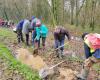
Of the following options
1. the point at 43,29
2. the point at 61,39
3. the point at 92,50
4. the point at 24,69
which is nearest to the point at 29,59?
the point at 43,29

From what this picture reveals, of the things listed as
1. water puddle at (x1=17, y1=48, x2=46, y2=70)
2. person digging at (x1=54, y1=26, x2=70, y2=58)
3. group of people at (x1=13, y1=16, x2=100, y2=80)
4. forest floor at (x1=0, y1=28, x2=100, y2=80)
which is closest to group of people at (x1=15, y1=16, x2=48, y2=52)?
group of people at (x1=13, y1=16, x2=100, y2=80)

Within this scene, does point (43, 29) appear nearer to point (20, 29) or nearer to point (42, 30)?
point (42, 30)

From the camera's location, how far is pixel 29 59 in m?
12.5

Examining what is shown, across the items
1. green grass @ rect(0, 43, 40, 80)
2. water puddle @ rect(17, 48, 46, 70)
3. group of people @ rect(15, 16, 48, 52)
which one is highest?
group of people @ rect(15, 16, 48, 52)

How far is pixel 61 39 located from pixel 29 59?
183 centimetres

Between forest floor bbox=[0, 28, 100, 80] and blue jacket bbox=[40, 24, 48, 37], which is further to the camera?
blue jacket bbox=[40, 24, 48, 37]

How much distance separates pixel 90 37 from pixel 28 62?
4468 mm

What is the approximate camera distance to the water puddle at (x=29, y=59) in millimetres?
11219

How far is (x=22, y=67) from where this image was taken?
965 centimetres

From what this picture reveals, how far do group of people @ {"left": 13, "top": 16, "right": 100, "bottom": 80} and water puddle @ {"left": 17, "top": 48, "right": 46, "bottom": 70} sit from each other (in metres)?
0.64

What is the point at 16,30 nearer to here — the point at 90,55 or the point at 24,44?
the point at 24,44

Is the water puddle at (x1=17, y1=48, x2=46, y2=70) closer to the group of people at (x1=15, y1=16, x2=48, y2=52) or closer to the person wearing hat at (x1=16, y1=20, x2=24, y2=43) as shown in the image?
the group of people at (x1=15, y1=16, x2=48, y2=52)

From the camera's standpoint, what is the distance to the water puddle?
11.2 meters

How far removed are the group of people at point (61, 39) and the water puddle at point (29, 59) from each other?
0.64 metres
